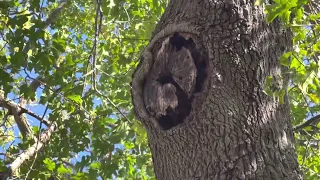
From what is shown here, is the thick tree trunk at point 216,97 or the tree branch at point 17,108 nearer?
the thick tree trunk at point 216,97

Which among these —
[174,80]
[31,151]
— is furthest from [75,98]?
[174,80]

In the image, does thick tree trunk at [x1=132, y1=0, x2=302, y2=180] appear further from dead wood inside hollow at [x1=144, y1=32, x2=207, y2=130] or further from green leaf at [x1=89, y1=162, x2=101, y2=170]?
green leaf at [x1=89, y1=162, x2=101, y2=170]

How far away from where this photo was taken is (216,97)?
2.04m

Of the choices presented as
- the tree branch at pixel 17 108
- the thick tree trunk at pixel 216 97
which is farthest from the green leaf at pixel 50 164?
the thick tree trunk at pixel 216 97

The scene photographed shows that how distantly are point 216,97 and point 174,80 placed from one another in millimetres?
208

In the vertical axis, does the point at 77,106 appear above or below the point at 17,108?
below

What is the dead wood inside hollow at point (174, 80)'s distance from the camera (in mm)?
2105

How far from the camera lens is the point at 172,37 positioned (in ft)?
7.38

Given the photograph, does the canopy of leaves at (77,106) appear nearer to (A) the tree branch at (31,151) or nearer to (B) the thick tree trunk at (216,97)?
(A) the tree branch at (31,151)

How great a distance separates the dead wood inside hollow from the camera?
2.11m

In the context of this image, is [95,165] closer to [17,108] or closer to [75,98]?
[75,98]

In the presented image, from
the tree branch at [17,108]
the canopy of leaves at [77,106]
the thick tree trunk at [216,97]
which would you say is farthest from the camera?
the tree branch at [17,108]

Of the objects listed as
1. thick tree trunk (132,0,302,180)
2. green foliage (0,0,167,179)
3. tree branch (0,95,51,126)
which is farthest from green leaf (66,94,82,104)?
thick tree trunk (132,0,302,180)

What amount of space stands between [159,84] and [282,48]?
55 cm
